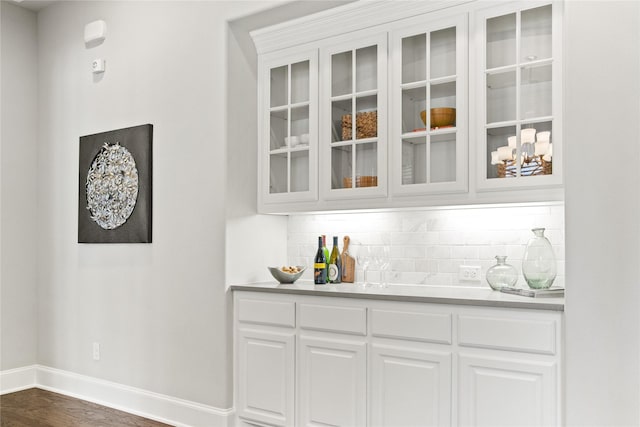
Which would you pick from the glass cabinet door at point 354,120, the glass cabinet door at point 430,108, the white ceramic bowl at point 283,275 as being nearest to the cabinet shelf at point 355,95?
the glass cabinet door at point 354,120

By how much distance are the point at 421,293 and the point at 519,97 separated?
3.58 feet

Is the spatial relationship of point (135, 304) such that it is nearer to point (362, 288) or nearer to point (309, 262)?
point (309, 262)

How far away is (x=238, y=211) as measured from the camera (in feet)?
12.0

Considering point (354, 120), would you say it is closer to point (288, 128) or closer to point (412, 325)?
point (288, 128)

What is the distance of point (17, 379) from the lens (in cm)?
464

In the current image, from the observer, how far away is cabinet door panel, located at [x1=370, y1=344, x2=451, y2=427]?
2.73m

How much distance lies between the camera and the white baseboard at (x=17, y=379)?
4.57 meters

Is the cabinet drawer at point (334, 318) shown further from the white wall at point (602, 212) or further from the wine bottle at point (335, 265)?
the white wall at point (602, 212)

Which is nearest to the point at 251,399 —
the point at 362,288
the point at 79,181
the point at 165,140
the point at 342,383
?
the point at 342,383

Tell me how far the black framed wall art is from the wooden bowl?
199cm

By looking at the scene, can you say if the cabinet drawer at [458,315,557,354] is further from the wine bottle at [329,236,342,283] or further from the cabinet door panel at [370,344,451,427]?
the wine bottle at [329,236,342,283]

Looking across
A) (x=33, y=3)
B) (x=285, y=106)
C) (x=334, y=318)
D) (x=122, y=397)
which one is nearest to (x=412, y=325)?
(x=334, y=318)

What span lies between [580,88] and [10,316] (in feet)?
14.6

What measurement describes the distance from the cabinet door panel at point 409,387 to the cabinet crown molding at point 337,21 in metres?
1.79
